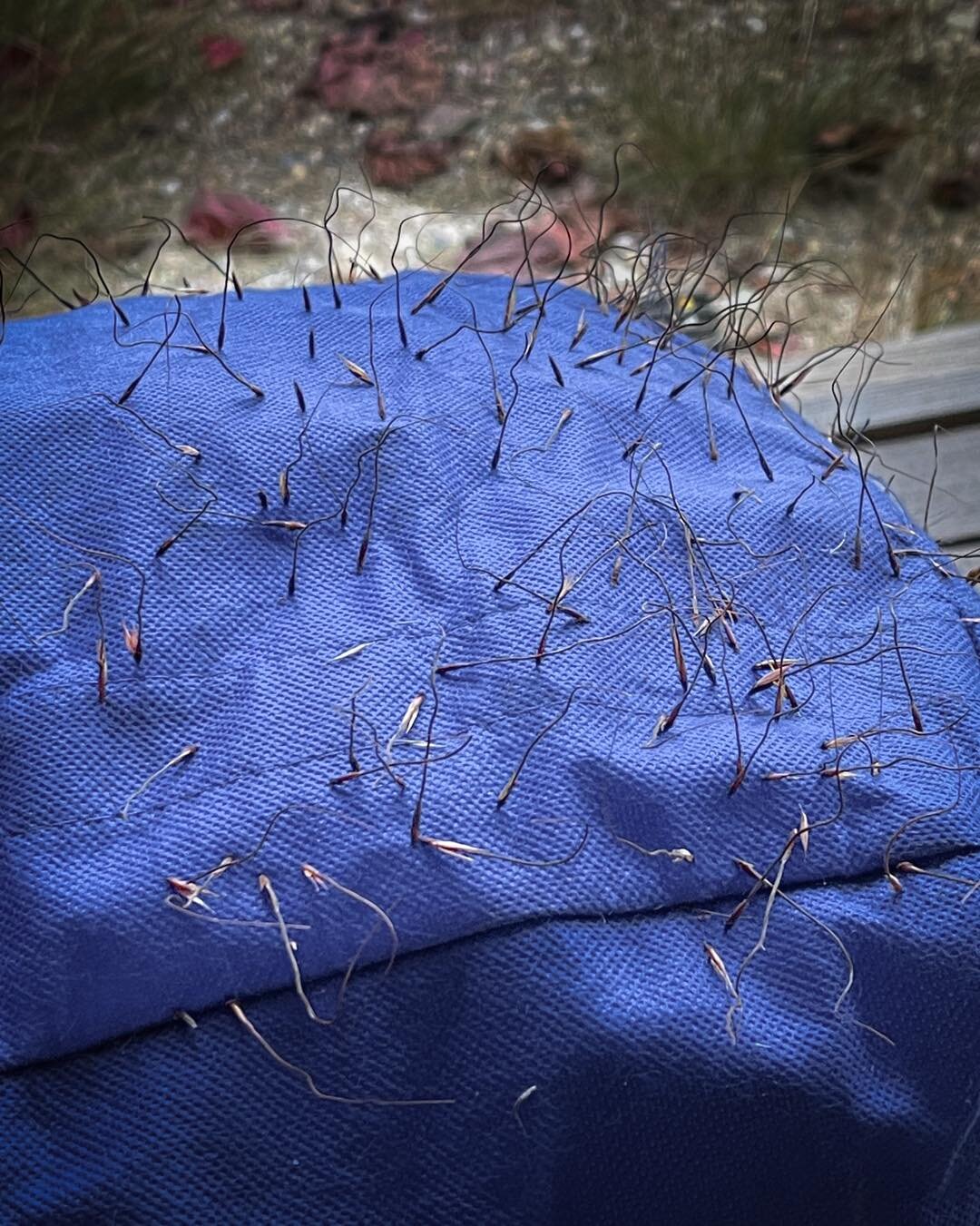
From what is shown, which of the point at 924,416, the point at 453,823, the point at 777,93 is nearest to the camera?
the point at 453,823

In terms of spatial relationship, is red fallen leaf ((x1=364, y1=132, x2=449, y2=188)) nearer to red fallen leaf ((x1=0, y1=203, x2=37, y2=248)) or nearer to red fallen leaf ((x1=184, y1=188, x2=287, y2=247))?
red fallen leaf ((x1=184, y1=188, x2=287, y2=247))

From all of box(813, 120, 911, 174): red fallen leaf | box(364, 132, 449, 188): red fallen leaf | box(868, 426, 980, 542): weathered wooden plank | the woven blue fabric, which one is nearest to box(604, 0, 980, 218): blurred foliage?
box(813, 120, 911, 174): red fallen leaf

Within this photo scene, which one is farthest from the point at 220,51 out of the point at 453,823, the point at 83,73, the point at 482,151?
the point at 453,823

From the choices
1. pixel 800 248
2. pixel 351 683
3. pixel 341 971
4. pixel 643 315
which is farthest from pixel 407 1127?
pixel 800 248

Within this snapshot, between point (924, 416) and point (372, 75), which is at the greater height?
point (372, 75)

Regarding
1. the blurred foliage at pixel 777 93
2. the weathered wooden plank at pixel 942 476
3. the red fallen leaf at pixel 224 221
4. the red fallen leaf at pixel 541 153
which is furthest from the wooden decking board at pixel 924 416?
the red fallen leaf at pixel 224 221

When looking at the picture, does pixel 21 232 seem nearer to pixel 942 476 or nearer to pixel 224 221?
pixel 224 221
